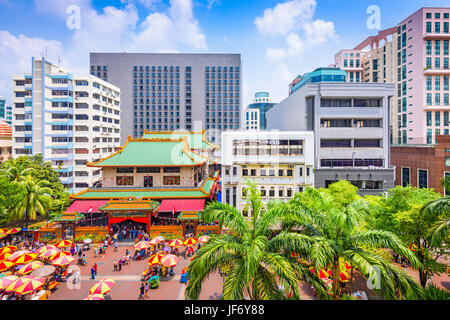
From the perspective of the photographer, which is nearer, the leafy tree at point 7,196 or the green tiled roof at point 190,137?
the leafy tree at point 7,196

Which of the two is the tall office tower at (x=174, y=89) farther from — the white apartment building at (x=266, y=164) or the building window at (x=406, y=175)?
the white apartment building at (x=266, y=164)

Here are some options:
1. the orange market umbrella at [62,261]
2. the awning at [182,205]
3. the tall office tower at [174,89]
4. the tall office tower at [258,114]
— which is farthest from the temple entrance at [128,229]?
the tall office tower at [258,114]

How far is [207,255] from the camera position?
8.62m

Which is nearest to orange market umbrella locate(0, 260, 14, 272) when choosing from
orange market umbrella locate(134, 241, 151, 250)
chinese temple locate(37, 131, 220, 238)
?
chinese temple locate(37, 131, 220, 238)

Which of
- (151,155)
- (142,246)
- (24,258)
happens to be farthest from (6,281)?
(151,155)

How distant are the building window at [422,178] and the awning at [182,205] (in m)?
33.4

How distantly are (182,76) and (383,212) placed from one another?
87716 millimetres

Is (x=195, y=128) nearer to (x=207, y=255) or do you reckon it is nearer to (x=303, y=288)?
(x=303, y=288)

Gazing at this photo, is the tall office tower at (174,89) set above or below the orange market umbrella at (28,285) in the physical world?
above

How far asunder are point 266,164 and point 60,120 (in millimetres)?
40409

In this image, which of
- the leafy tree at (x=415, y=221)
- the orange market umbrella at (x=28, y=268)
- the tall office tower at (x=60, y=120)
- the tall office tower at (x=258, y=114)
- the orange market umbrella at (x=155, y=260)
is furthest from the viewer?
the tall office tower at (x=258, y=114)

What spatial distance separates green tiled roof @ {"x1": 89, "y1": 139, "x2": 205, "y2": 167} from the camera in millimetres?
32250

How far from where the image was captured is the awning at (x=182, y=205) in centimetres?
2904
